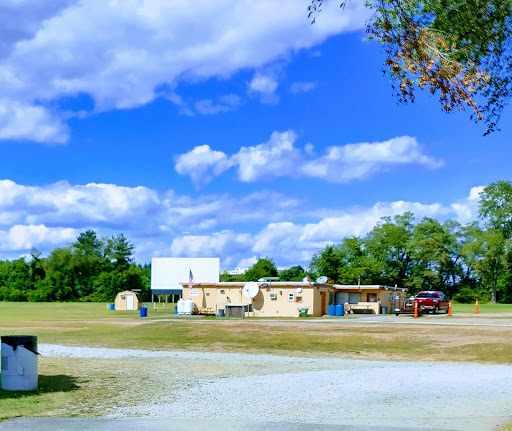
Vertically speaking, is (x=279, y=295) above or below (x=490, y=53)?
below

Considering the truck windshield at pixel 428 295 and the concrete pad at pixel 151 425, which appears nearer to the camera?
the concrete pad at pixel 151 425

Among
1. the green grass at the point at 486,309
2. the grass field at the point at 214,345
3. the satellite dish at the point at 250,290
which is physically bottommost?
the grass field at the point at 214,345

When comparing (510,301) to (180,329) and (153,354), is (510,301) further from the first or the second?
(153,354)

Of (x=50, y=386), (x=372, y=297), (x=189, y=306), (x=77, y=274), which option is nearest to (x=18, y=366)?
(x=50, y=386)

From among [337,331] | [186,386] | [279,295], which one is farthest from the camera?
[279,295]

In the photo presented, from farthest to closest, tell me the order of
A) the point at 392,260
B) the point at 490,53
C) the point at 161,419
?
the point at 392,260 < the point at 161,419 < the point at 490,53

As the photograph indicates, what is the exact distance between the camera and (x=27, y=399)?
12.3 meters

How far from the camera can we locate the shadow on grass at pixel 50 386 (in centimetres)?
1276

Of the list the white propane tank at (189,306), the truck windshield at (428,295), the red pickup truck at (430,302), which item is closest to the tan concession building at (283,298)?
the white propane tank at (189,306)

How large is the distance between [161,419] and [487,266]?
3457 inches

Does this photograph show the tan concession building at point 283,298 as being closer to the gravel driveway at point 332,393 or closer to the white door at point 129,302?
the white door at point 129,302

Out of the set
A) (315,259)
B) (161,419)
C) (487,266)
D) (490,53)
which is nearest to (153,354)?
(161,419)

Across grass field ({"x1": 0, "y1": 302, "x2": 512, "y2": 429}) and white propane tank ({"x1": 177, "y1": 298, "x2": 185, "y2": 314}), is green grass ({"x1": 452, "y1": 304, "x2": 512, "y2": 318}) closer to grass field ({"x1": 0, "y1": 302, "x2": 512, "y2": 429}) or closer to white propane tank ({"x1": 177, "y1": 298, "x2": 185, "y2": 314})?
white propane tank ({"x1": 177, "y1": 298, "x2": 185, "y2": 314})

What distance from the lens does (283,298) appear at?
50719 mm
